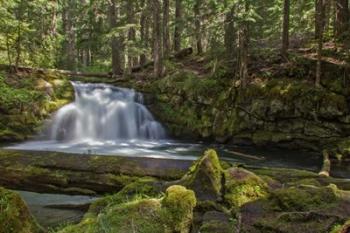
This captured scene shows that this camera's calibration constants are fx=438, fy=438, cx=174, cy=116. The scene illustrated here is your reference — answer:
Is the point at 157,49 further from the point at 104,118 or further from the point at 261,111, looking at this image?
the point at 261,111

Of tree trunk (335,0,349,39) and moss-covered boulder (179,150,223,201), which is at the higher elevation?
tree trunk (335,0,349,39)

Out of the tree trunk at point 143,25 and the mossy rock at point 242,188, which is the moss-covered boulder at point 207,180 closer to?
the mossy rock at point 242,188

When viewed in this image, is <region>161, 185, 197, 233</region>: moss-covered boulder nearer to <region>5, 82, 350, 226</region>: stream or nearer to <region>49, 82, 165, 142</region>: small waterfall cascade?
<region>5, 82, 350, 226</region>: stream

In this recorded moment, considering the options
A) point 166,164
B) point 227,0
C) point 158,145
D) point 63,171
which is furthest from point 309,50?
point 63,171

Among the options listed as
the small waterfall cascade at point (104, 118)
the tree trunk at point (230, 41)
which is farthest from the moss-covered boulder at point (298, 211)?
the small waterfall cascade at point (104, 118)

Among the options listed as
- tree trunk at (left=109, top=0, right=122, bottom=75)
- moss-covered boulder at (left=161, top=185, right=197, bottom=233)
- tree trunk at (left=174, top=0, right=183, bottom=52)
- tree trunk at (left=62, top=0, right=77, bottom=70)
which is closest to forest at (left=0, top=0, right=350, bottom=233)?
moss-covered boulder at (left=161, top=185, right=197, bottom=233)

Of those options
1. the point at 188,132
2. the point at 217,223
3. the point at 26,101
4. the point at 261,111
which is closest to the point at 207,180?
the point at 217,223

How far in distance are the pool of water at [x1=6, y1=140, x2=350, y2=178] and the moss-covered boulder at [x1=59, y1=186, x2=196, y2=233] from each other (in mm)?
8081

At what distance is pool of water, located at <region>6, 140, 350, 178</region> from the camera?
48.3ft

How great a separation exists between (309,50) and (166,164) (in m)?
13.1

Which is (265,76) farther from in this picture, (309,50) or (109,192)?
(109,192)

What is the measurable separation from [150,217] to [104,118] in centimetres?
1521

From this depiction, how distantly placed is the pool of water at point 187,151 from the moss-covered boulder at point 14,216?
8.28 metres

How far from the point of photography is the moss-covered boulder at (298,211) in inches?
224
